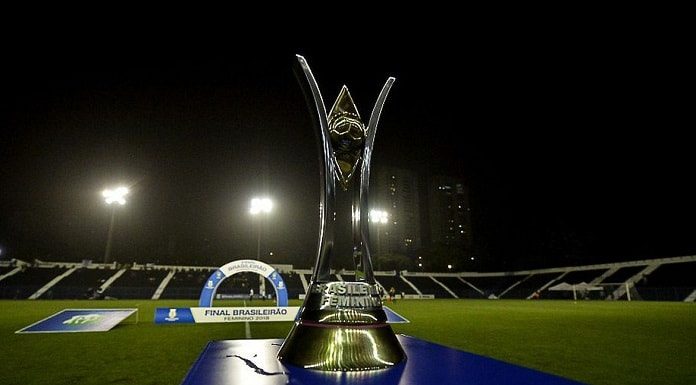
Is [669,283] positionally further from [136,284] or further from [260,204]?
[136,284]

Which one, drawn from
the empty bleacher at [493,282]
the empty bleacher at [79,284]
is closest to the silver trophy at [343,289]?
the empty bleacher at [79,284]

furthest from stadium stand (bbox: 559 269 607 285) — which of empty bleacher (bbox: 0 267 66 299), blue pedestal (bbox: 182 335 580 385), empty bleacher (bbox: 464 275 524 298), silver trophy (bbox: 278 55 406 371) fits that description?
empty bleacher (bbox: 0 267 66 299)

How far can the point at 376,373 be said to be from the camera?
4.78 meters

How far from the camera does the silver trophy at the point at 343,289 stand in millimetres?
5234

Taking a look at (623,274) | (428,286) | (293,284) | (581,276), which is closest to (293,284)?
(293,284)

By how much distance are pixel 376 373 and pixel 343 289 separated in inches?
49.6

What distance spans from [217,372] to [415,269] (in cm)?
7278

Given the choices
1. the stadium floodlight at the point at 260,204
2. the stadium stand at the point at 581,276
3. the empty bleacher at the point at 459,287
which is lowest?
the empty bleacher at the point at 459,287

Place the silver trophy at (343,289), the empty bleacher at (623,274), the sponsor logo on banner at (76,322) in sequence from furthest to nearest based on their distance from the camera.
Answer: the empty bleacher at (623,274) → the sponsor logo on banner at (76,322) → the silver trophy at (343,289)

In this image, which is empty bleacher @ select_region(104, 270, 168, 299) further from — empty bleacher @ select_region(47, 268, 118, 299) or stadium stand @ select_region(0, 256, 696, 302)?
empty bleacher @ select_region(47, 268, 118, 299)

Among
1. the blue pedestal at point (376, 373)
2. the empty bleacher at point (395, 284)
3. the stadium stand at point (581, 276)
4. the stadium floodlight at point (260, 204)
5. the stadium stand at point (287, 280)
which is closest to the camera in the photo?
the blue pedestal at point (376, 373)

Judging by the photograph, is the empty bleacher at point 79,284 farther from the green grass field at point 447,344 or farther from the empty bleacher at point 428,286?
the empty bleacher at point 428,286

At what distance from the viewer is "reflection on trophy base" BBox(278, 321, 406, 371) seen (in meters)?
5.09

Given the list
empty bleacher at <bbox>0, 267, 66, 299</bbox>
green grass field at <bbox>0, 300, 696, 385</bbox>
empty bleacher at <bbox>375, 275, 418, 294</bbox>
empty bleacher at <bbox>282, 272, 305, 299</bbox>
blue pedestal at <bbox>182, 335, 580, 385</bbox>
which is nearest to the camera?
blue pedestal at <bbox>182, 335, 580, 385</bbox>
